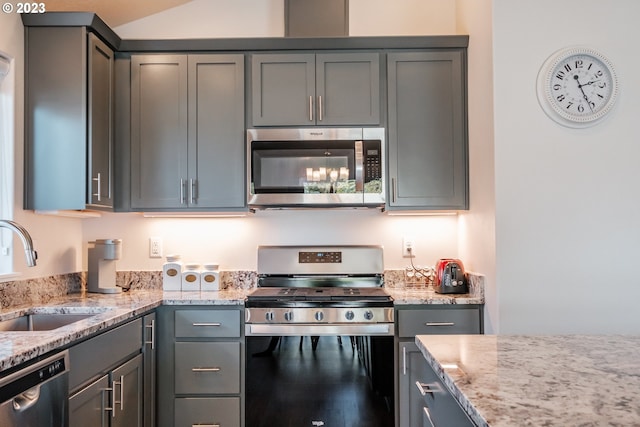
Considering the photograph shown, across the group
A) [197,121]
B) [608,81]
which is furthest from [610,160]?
[197,121]

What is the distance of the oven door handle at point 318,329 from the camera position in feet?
7.33

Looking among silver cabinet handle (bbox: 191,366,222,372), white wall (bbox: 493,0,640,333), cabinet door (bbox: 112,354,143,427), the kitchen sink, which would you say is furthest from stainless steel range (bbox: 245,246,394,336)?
the kitchen sink

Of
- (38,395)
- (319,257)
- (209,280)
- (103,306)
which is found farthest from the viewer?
(319,257)

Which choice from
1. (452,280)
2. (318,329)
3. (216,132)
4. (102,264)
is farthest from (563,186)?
(102,264)

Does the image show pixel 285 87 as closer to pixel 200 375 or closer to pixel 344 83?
pixel 344 83

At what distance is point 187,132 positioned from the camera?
2.53 m

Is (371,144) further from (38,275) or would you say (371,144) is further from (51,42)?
(38,275)

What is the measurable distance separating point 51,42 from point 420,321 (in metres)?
2.37

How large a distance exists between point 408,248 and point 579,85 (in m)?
1.28

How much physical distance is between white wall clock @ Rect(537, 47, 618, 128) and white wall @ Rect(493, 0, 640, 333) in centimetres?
5

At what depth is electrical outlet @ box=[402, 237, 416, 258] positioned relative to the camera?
2.79 m

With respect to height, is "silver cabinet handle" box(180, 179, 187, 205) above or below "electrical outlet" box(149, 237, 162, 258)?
above

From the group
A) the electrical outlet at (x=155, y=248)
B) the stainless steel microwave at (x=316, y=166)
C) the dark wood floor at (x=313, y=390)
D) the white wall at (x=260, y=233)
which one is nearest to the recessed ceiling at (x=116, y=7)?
the stainless steel microwave at (x=316, y=166)

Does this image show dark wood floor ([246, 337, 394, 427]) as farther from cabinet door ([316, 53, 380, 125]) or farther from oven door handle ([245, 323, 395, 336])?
cabinet door ([316, 53, 380, 125])
